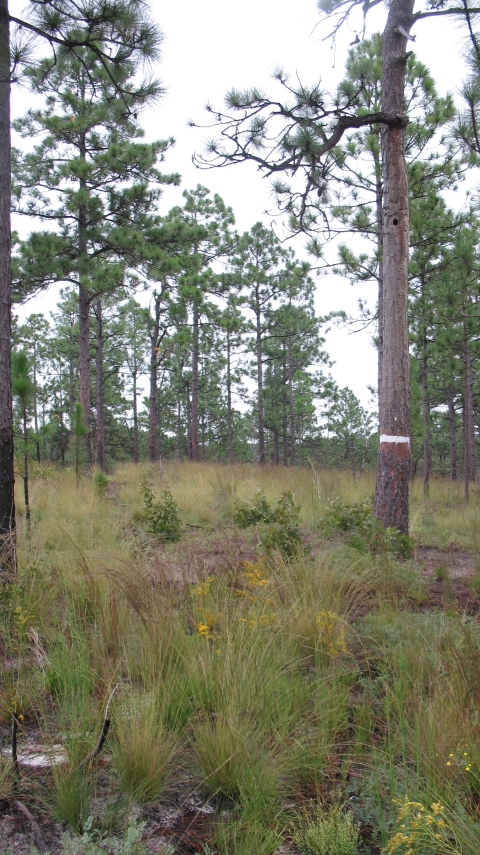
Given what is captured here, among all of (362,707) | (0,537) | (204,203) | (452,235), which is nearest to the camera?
(362,707)

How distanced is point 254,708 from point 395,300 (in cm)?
442

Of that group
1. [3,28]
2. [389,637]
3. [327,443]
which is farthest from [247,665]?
[327,443]

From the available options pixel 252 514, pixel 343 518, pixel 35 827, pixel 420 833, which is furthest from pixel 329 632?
pixel 252 514

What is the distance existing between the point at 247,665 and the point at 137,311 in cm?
1720

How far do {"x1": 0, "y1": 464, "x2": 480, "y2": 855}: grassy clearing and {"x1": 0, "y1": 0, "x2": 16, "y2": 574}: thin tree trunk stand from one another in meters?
0.38

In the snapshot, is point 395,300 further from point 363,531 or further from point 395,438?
point 363,531

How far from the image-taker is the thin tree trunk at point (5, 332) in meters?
3.57

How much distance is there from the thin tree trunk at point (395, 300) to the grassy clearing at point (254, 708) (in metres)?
1.83

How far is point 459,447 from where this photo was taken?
36.5m

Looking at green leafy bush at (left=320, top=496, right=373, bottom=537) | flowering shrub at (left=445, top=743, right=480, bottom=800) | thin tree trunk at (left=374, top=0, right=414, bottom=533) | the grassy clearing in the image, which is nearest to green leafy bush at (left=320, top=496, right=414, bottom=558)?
green leafy bush at (left=320, top=496, right=373, bottom=537)

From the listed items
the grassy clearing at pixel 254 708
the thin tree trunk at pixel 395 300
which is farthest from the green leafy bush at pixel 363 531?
the grassy clearing at pixel 254 708

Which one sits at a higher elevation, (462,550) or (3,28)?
(3,28)

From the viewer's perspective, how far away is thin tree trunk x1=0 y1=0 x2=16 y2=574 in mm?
3565

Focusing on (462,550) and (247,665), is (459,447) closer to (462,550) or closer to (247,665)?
(462,550)
